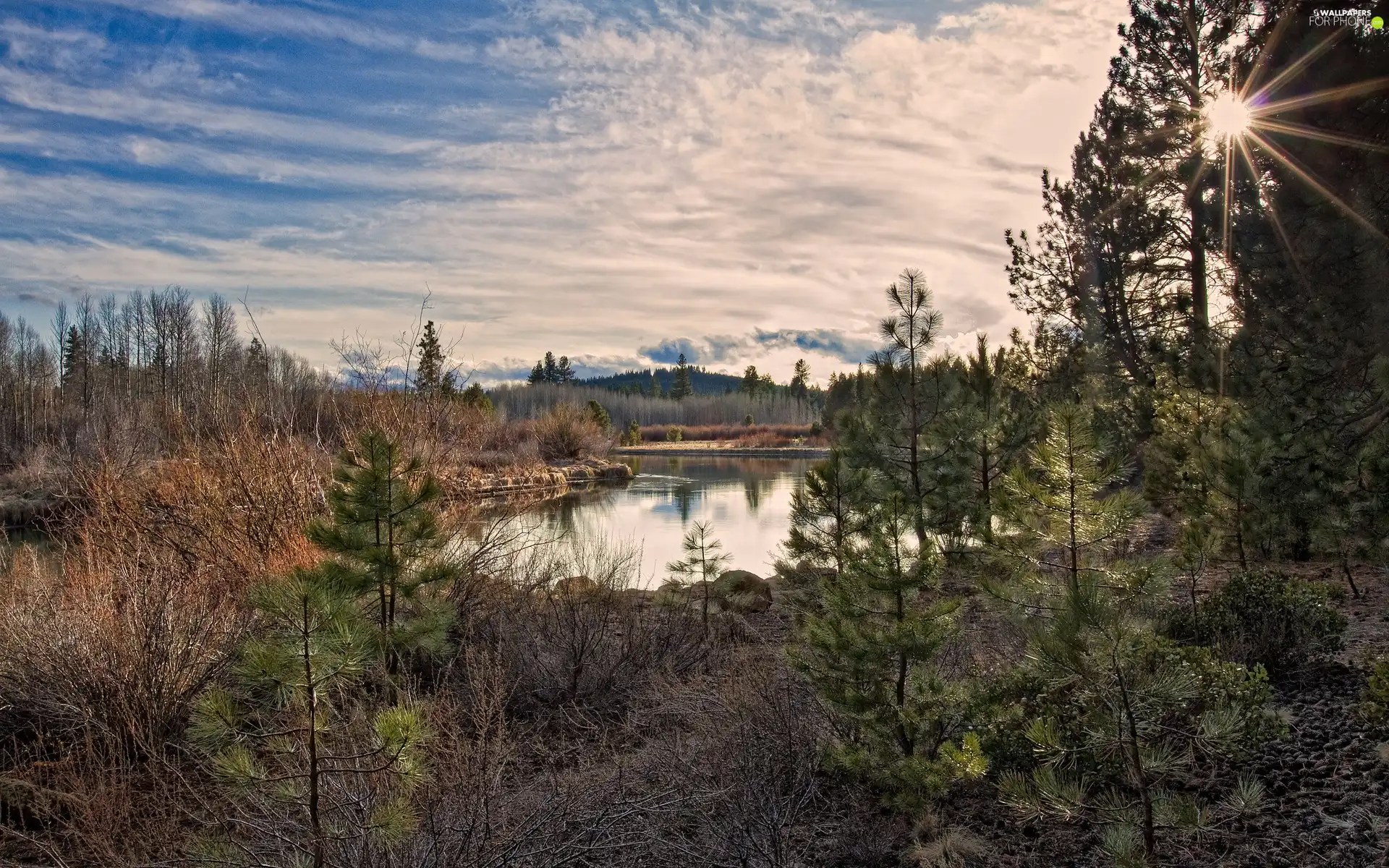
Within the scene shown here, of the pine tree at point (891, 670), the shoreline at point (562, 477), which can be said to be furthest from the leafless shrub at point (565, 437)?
the pine tree at point (891, 670)

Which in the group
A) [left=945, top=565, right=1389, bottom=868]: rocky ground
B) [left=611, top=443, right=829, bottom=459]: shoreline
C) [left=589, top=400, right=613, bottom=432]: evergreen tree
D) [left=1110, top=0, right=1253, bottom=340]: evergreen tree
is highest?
[left=1110, top=0, right=1253, bottom=340]: evergreen tree

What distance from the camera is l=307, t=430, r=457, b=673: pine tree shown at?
18.2 feet

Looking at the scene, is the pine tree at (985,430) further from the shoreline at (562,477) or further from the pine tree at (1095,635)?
the shoreline at (562,477)

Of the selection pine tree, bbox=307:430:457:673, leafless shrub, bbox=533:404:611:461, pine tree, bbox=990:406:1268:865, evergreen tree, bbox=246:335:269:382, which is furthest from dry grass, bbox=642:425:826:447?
pine tree, bbox=990:406:1268:865

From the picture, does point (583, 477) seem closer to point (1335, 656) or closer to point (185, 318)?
point (1335, 656)

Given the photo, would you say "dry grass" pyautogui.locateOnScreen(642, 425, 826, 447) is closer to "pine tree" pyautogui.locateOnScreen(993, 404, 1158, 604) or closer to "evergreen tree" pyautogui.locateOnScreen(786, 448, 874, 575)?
"evergreen tree" pyautogui.locateOnScreen(786, 448, 874, 575)

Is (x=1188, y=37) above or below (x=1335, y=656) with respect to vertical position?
above

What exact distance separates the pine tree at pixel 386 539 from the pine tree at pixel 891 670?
A: 2.71 m

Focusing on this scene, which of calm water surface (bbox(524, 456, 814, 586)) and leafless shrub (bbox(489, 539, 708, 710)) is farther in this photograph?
calm water surface (bbox(524, 456, 814, 586))

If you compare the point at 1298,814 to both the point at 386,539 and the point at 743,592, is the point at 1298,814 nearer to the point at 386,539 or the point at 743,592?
the point at 386,539

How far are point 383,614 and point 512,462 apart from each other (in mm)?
23509

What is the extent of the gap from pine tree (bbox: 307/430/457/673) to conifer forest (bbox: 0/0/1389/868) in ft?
0.10

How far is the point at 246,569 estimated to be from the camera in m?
7.47

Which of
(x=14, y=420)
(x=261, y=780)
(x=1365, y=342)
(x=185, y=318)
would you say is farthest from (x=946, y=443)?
(x=185, y=318)
